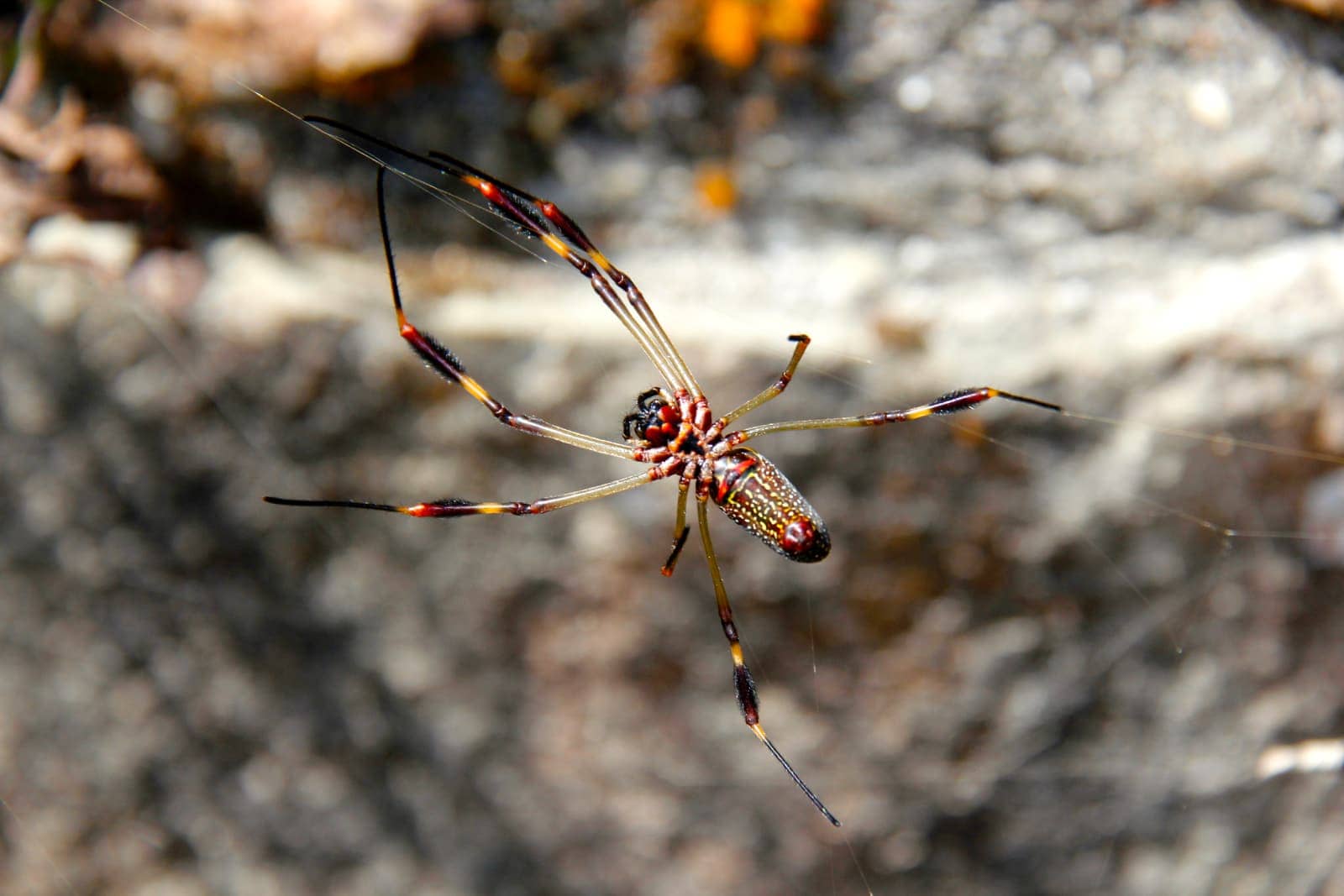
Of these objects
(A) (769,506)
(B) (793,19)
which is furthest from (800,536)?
(B) (793,19)

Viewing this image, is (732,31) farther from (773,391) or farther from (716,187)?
(773,391)

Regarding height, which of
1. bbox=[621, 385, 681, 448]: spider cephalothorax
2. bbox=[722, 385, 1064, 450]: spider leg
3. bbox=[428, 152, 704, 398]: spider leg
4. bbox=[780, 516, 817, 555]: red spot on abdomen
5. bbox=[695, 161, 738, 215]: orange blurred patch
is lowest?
bbox=[780, 516, 817, 555]: red spot on abdomen

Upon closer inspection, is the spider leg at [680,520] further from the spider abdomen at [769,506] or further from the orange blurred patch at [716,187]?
the orange blurred patch at [716,187]

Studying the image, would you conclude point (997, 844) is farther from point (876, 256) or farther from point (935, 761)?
point (876, 256)

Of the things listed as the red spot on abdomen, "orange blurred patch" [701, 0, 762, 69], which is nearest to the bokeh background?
"orange blurred patch" [701, 0, 762, 69]

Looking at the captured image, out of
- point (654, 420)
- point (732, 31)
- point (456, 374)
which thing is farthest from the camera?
point (732, 31)

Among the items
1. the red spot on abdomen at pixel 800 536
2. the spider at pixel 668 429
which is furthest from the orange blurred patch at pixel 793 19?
the red spot on abdomen at pixel 800 536

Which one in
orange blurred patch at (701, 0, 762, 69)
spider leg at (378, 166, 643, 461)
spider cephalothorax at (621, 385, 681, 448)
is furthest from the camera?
orange blurred patch at (701, 0, 762, 69)

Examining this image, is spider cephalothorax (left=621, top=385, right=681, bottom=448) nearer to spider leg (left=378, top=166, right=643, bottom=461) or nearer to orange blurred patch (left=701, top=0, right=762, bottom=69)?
spider leg (left=378, top=166, right=643, bottom=461)
